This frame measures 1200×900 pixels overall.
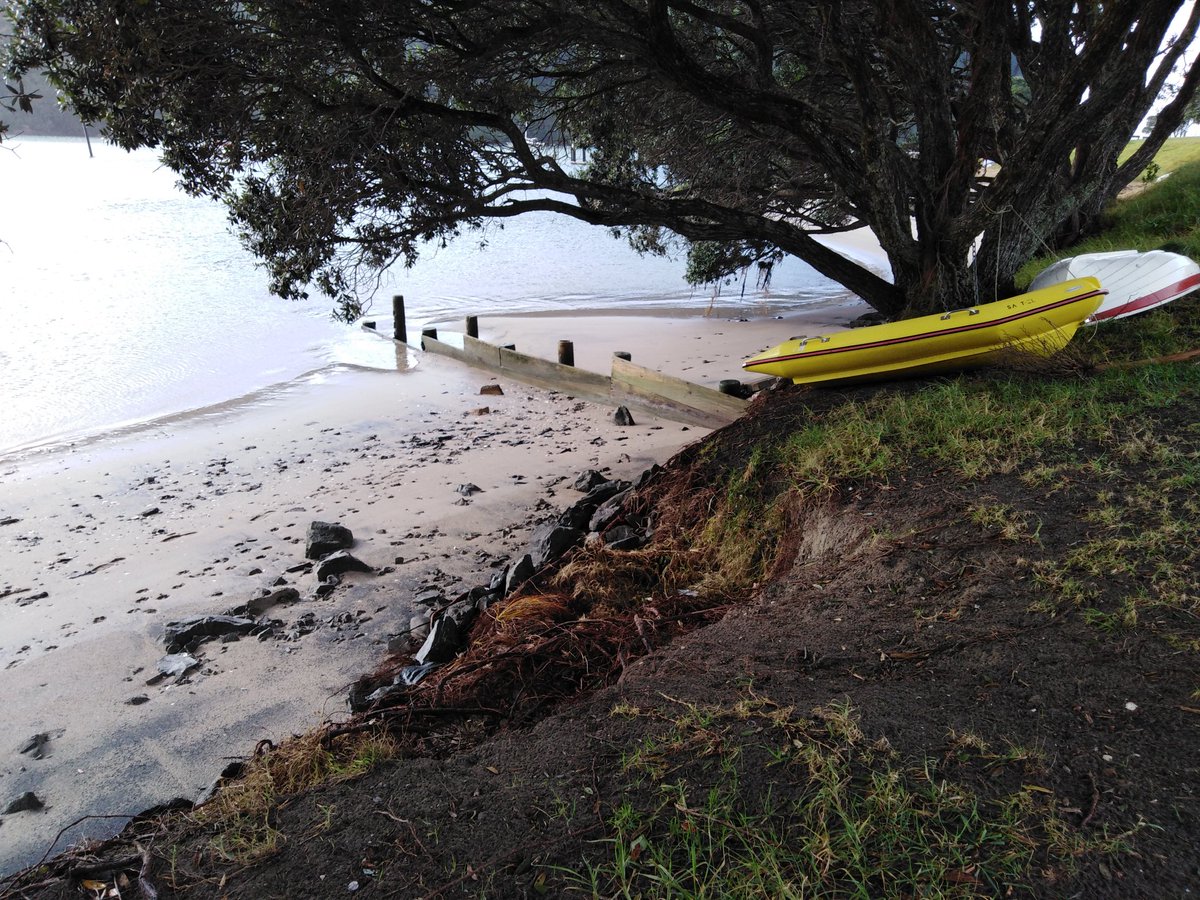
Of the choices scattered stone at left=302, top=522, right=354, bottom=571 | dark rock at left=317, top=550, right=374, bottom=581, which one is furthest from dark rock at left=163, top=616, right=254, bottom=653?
scattered stone at left=302, top=522, right=354, bottom=571

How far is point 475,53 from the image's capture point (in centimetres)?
750

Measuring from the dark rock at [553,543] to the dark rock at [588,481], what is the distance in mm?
Answer: 1811

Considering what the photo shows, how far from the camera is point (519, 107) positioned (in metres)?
9.48

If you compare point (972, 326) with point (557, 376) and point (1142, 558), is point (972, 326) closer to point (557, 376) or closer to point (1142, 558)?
point (1142, 558)

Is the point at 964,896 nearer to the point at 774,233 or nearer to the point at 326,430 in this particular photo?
the point at 774,233

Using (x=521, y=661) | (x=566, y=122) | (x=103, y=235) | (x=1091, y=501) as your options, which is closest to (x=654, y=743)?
(x=521, y=661)

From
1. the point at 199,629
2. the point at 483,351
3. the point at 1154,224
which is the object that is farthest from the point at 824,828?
the point at 483,351

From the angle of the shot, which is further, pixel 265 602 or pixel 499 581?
pixel 265 602

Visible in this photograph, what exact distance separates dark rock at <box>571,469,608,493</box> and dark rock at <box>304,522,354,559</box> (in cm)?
236

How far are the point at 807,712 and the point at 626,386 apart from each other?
862 cm

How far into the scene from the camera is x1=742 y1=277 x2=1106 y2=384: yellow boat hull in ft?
23.1

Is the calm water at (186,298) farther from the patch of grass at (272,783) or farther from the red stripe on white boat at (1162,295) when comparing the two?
the red stripe on white boat at (1162,295)

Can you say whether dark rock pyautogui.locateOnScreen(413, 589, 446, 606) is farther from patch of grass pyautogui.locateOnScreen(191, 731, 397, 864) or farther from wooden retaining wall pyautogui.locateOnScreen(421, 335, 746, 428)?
wooden retaining wall pyautogui.locateOnScreen(421, 335, 746, 428)

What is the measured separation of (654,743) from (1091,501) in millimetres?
3022
